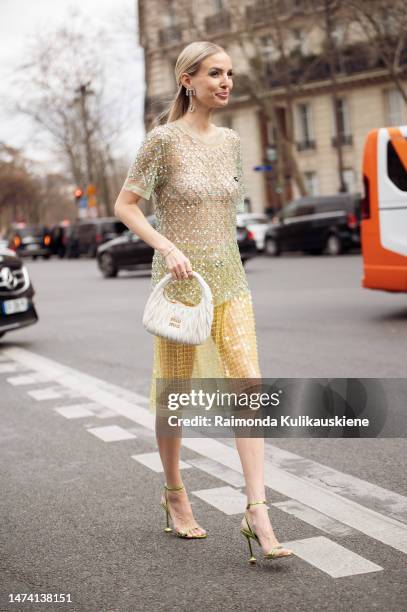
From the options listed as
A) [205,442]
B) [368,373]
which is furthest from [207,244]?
[368,373]

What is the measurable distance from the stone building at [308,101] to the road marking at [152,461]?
38507mm

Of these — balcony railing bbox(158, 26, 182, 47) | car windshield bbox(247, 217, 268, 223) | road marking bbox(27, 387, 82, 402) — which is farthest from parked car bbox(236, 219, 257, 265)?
balcony railing bbox(158, 26, 182, 47)

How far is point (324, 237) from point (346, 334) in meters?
19.8

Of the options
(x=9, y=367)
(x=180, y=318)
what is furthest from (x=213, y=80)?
(x=9, y=367)

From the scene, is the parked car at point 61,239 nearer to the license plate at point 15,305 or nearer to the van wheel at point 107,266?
the van wheel at point 107,266

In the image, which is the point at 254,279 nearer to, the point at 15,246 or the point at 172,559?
the point at 172,559

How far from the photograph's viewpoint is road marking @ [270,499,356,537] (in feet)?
14.1

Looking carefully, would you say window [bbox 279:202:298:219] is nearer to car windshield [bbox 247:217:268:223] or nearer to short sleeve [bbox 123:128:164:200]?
car windshield [bbox 247:217:268:223]

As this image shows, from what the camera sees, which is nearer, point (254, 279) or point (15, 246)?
point (254, 279)

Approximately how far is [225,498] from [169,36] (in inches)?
2071

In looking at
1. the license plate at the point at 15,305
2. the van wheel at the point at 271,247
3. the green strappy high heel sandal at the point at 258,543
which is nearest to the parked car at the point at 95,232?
the van wheel at the point at 271,247

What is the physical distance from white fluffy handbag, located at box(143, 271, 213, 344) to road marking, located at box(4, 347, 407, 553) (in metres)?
1.07

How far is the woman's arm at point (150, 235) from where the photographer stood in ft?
13.0

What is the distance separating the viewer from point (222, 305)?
13.6ft
